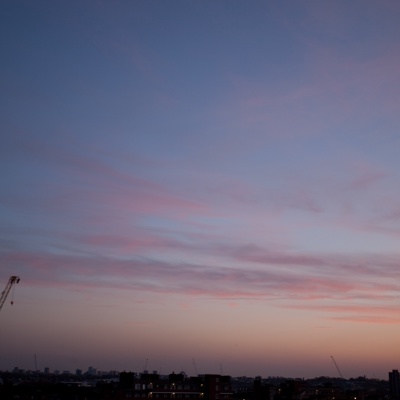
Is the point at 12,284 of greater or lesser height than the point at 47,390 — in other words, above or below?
above

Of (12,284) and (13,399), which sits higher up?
(12,284)

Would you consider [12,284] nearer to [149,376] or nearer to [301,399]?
[149,376]

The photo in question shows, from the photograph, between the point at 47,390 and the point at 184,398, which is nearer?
the point at 184,398

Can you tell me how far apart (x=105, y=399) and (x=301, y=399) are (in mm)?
63702

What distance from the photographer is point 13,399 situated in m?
137

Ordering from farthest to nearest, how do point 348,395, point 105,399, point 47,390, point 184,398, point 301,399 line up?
point 348,395
point 301,399
point 47,390
point 184,398
point 105,399

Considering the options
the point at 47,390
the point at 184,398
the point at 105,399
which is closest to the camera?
the point at 105,399

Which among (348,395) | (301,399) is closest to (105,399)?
(301,399)

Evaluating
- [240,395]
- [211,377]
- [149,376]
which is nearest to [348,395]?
[240,395]

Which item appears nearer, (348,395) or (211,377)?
(211,377)

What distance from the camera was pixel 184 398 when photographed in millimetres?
143750

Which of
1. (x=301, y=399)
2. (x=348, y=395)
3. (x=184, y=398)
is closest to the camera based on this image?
(x=184, y=398)

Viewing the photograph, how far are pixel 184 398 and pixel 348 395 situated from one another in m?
62.9

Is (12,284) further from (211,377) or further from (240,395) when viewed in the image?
(240,395)
